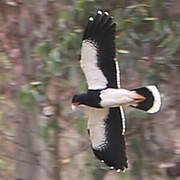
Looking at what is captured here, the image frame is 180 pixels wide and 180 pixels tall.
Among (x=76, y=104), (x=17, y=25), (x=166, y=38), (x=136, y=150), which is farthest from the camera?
(x=17, y=25)

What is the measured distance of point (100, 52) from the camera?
2.74m

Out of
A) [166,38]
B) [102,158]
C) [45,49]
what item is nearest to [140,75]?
[166,38]

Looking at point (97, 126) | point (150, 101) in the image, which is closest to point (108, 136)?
point (97, 126)

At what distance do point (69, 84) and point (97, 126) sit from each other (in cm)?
79

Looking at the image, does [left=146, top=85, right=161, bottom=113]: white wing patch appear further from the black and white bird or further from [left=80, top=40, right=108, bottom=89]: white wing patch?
[left=80, top=40, right=108, bottom=89]: white wing patch

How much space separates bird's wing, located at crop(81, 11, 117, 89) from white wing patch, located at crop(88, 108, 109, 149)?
0.45 ft

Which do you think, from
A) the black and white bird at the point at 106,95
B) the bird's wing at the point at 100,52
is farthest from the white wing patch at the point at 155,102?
the bird's wing at the point at 100,52

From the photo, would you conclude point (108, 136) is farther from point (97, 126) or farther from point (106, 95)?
point (106, 95)

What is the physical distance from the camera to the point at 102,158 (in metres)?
2.88

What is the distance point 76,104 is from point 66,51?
796mm

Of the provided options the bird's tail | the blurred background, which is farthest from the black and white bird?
the blurred background

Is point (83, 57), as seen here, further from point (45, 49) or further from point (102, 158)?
point (45, 49)

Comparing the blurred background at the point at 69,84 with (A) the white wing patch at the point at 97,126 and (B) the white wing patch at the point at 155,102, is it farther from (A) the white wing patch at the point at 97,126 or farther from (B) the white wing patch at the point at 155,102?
(B) the white wing patch at the point at 155,102

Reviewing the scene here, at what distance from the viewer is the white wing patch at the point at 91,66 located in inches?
108
